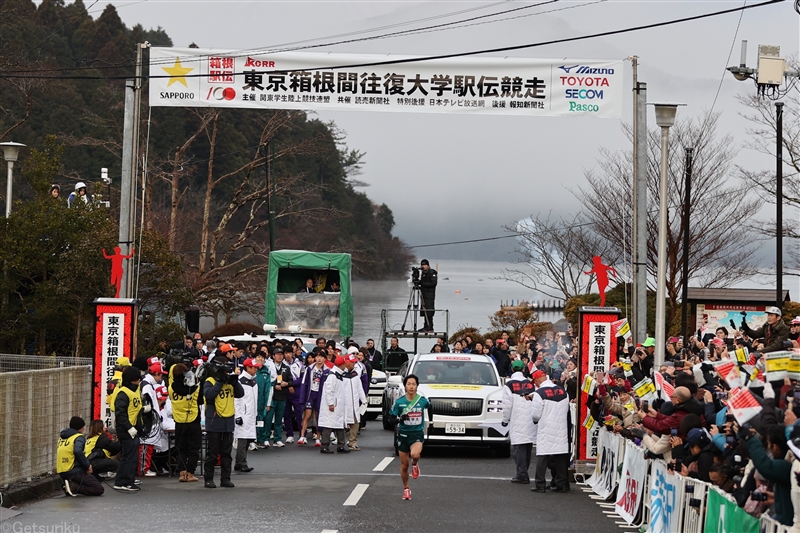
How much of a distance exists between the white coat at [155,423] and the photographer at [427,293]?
48.7ft

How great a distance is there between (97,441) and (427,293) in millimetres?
16412

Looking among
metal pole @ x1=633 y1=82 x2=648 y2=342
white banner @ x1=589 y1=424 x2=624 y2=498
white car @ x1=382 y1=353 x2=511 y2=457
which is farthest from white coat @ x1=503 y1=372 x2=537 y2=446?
metal pole @ x1=633 y1=82 x2=648 y2=342

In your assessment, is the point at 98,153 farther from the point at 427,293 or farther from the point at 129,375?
the point at 129,375

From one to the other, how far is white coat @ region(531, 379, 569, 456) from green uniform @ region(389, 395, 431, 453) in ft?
6.00

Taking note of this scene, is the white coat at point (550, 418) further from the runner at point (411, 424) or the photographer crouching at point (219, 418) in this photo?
the photographer crouching at point (219, 418)

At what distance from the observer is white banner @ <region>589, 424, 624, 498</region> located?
13.4m

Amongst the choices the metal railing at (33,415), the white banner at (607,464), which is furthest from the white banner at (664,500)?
the metal railing at (33,415)

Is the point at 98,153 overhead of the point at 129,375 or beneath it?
overhead

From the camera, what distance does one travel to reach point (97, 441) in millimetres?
14312

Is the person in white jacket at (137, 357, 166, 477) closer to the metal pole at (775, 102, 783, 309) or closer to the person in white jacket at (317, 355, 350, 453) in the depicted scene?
→ the person in white jacket at (317, 355, 350, 453)

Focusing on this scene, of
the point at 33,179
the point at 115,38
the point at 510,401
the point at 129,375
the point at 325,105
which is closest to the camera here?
the point at 129,375

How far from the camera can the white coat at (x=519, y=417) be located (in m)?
14.8

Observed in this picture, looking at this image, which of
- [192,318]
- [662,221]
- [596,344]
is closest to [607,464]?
[596,344]

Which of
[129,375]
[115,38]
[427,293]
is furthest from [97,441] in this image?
[115,38]
